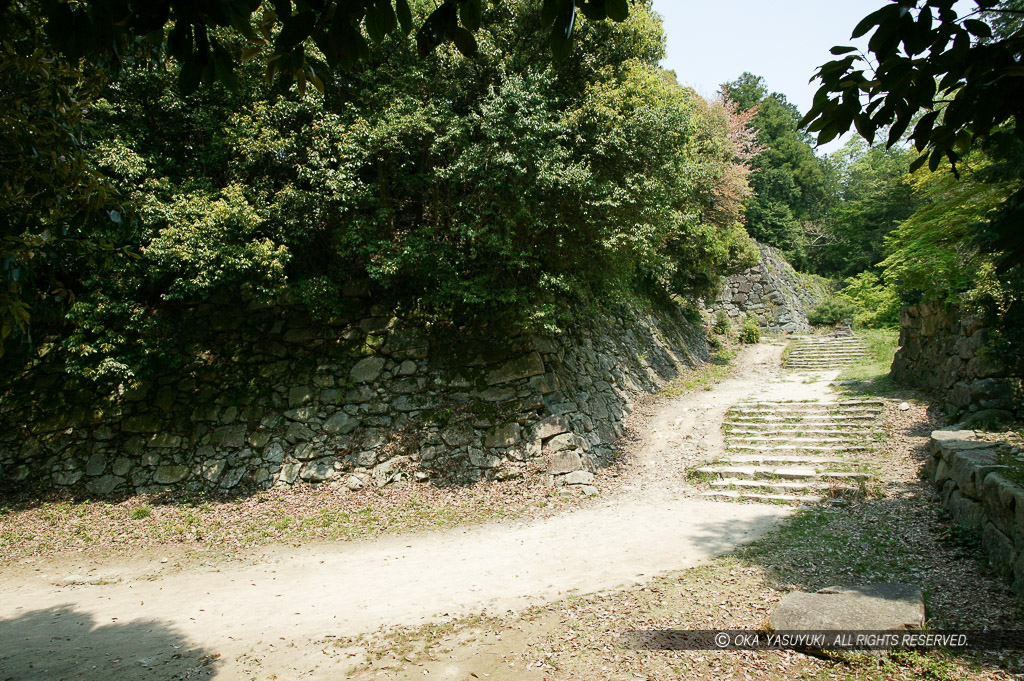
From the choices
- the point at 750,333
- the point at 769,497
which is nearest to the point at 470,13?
the point at 769,497

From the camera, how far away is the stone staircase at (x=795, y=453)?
745 cm

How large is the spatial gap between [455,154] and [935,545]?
7994 mm

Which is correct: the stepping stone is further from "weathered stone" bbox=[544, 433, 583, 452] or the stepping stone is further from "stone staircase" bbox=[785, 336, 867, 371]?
"stone staircase" bbox=[785, 336, 867, 371]

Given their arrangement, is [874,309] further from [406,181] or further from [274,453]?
[274,453]

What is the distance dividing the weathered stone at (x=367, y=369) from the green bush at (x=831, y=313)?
20485 millimetres

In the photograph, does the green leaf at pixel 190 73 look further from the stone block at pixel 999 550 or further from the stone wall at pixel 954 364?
the stone wall at pixel 954 364

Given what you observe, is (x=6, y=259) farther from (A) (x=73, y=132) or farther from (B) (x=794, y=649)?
(B) (x=794, y=649)

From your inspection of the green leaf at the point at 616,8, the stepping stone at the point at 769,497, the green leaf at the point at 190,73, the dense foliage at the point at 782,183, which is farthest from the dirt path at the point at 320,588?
the dense foliage at the point at 782,183

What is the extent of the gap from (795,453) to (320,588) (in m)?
7.13

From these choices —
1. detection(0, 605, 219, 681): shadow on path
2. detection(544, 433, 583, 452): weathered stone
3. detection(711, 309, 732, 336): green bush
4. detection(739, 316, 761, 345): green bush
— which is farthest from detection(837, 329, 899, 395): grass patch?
detection(0, 605, 219, 681): shadow on path

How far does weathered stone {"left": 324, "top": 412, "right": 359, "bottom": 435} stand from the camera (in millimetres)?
8977

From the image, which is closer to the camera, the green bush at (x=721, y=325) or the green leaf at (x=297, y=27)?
the green leaf at (x=297, y=27)

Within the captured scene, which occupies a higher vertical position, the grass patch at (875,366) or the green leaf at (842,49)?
the green leaf at (842,49)

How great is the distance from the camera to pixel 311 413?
917 cm
